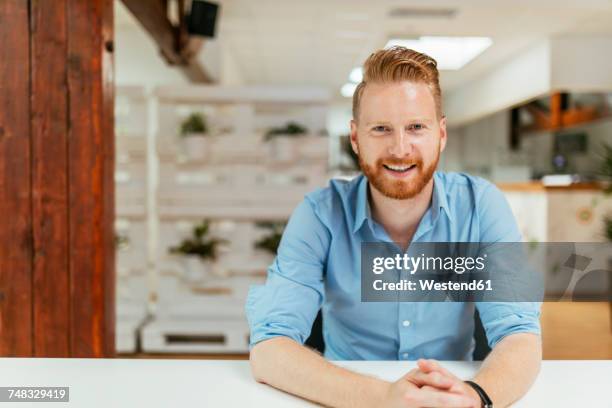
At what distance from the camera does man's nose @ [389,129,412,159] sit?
106 cm

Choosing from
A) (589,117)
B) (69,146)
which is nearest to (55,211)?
(69,146)

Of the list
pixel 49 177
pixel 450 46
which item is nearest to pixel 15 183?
pixel 49 177

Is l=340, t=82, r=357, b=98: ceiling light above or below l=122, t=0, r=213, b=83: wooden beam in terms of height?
above

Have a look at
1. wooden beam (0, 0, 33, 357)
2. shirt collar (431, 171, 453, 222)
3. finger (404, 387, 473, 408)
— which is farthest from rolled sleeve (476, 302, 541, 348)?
wooden beam (0, 0, 33, 357)

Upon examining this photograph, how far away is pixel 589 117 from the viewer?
5770 millimetres

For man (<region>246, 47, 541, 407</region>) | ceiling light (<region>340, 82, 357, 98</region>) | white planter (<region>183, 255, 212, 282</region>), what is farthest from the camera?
ceiling light (<region>340, 82, 357, 98</region>)

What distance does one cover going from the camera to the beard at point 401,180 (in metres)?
1.07

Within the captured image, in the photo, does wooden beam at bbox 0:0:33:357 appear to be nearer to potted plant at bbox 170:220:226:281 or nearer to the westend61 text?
the westend61 text

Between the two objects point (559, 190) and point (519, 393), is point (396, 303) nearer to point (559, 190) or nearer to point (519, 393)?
point (519, 393)

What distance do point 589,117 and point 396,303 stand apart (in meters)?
5.47

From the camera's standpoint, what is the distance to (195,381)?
933 millimetres

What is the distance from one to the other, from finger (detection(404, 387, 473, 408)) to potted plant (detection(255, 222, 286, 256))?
8.80ft

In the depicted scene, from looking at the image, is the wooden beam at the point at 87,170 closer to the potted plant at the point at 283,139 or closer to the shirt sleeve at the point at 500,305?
the shirt sleeve at the point at 500,305

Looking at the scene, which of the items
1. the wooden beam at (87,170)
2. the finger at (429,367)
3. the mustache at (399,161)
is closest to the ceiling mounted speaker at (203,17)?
the wooden beam at (87,170)
